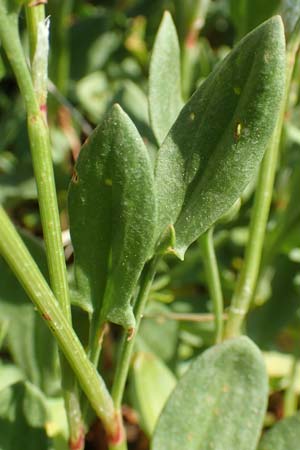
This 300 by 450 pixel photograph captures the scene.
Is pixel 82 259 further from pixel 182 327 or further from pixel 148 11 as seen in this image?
pixel 148 11

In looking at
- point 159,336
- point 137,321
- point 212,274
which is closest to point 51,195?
point 137,321

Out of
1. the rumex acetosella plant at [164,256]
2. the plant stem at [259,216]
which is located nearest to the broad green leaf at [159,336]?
the rumex acetosella plant at [164,256]

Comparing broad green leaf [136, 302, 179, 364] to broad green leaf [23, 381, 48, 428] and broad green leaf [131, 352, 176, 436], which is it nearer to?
broad green leaf [131, 352, 176, 436]

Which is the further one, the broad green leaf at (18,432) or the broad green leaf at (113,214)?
the broad green leaf at (18,432)

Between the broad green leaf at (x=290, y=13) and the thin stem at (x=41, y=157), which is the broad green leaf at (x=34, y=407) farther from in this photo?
the broad green leaf at (x=290, y=13)

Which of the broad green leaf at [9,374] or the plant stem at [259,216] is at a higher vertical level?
the plant stem at [259,216]

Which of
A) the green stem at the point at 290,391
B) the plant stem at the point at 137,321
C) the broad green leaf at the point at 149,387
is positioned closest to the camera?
the plant stem at the point at 137,321

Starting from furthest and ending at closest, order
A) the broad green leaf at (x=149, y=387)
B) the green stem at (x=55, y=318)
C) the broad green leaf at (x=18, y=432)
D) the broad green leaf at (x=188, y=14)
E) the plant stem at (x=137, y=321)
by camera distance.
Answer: the broad green leaf at (x=188, y=14) < the broad green leaf at (x=149, y=387) < the broad green leaf at (x=18, y=432) < the plant stem at (x=137, y=321) < the green stem at (x=55, y=318)

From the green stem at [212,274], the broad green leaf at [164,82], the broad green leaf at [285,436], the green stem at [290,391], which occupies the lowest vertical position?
the green stem at [290,391]
